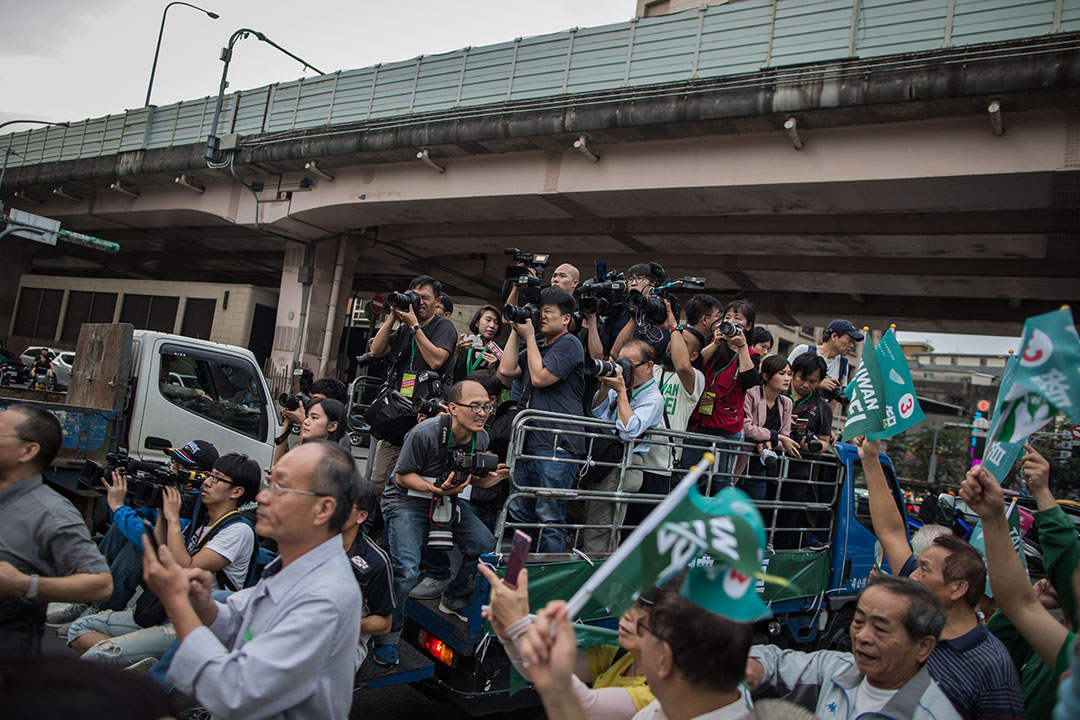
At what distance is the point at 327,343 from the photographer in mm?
20203

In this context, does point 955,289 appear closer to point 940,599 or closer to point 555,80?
point 555,80

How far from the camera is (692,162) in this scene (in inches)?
499

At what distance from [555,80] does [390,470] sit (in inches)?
403

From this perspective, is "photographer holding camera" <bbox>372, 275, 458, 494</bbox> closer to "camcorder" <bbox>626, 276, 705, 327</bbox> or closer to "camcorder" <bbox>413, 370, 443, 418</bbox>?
"camcorder" <bbox>413, 370, 443, 418</bbox>

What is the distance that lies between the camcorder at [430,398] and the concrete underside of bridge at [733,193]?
8.06m

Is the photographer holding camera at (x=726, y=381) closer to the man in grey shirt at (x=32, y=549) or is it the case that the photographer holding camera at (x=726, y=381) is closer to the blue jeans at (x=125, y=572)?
the blue jeans at (x=125, y=572)

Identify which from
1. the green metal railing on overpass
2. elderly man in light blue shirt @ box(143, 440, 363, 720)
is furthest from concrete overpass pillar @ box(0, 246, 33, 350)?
elderly man in light blue shirt @ box(143, 440, 363, 720)

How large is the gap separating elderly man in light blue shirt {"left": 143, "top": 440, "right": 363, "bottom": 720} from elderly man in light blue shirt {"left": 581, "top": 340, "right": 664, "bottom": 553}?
236cm

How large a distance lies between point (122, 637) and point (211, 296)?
1977 centimetres

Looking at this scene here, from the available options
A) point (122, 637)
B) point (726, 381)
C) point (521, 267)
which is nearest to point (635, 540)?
point (122, 637)

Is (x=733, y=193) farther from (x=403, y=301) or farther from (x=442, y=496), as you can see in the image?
(x=442, y=496)

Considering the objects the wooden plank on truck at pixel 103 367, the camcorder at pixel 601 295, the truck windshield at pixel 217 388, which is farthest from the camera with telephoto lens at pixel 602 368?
the truck windshield at pixel 217 388

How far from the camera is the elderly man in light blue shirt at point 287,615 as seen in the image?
194 centimetres

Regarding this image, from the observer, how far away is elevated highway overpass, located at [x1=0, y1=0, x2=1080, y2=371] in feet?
33.1
